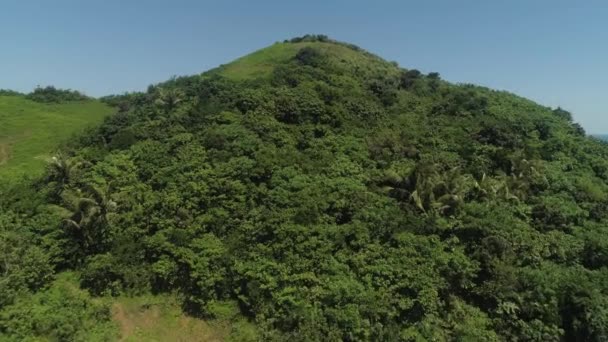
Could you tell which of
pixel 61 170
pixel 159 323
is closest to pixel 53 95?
pixel 61 170

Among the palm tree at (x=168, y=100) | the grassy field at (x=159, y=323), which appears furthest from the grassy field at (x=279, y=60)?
the grassy field at (x=159, y=323)

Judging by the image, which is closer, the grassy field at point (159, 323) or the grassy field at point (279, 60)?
the grassy field at point (159, 323)

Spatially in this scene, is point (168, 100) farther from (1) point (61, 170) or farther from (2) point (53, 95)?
(2) point (53, 95)

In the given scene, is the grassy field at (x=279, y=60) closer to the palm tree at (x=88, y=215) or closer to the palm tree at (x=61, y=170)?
the palm tree at (x=61, y=170)

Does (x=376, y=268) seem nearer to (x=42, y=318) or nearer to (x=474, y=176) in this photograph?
(x=474, y=176)

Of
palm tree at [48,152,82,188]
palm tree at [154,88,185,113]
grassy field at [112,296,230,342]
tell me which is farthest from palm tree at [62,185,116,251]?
palm tree at [154,88,185,113]

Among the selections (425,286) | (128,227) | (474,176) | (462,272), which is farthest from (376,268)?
(128,227)
